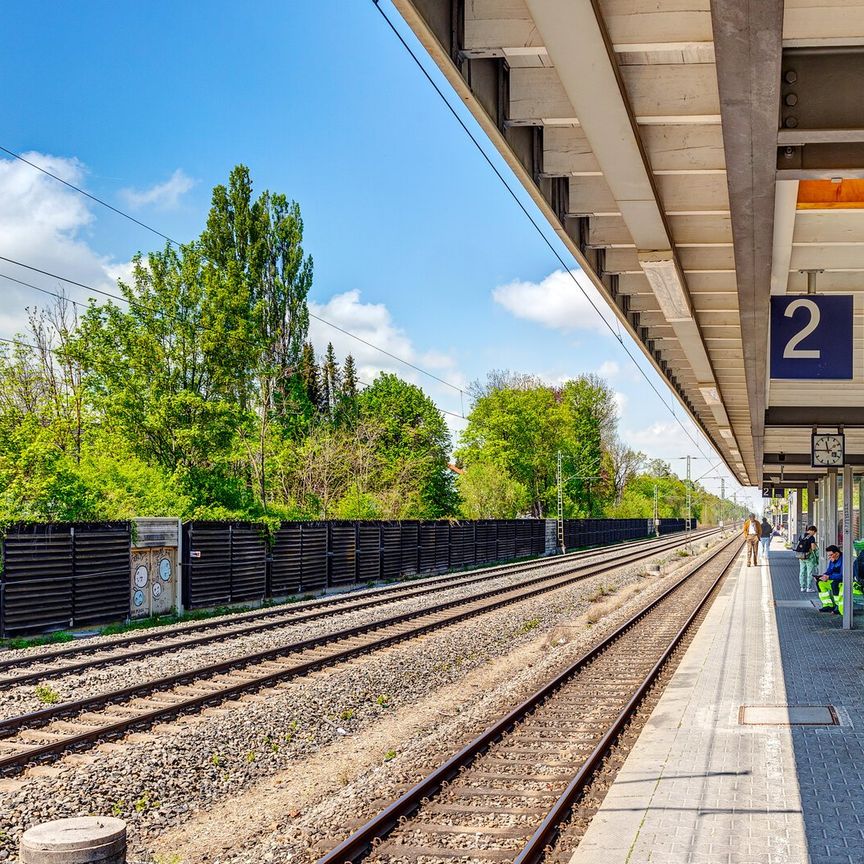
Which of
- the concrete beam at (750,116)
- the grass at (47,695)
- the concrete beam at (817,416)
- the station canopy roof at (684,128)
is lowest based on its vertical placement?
the grass at (47,695)

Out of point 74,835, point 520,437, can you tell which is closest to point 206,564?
point 74,835

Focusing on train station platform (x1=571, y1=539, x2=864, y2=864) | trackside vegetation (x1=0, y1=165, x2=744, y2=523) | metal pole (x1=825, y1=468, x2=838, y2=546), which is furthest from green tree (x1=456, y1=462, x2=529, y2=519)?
train station platform (x1=571, y1=539, x2=864, y2=864)

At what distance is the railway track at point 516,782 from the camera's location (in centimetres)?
675

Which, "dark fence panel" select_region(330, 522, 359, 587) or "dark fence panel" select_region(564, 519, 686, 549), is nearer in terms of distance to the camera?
"dark fence panel" select_region(330, 522, 359, 587)

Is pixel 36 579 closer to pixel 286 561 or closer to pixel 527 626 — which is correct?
pixel 286 561

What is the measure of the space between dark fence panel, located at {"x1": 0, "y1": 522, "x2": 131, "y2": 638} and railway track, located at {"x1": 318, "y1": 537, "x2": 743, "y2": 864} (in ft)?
32.8

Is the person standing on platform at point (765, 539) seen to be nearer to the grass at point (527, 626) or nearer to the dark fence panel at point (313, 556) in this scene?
the dark fence panel at point (313, 556)

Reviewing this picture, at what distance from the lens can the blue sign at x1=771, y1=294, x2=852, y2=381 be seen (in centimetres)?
870

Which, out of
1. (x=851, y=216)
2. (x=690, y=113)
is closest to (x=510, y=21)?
(x=690, y=113)

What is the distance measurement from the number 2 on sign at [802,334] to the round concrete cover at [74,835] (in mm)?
6850

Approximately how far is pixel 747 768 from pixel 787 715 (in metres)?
2.58

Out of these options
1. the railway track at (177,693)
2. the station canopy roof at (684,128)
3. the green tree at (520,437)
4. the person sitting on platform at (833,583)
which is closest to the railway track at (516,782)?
the railway track at (177,693)

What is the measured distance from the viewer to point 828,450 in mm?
17219

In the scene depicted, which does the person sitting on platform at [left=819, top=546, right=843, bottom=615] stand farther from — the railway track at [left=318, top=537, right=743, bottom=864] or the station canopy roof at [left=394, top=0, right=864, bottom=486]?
the station canopy roof at [left=394, top=0, right=864, bottom=486]
